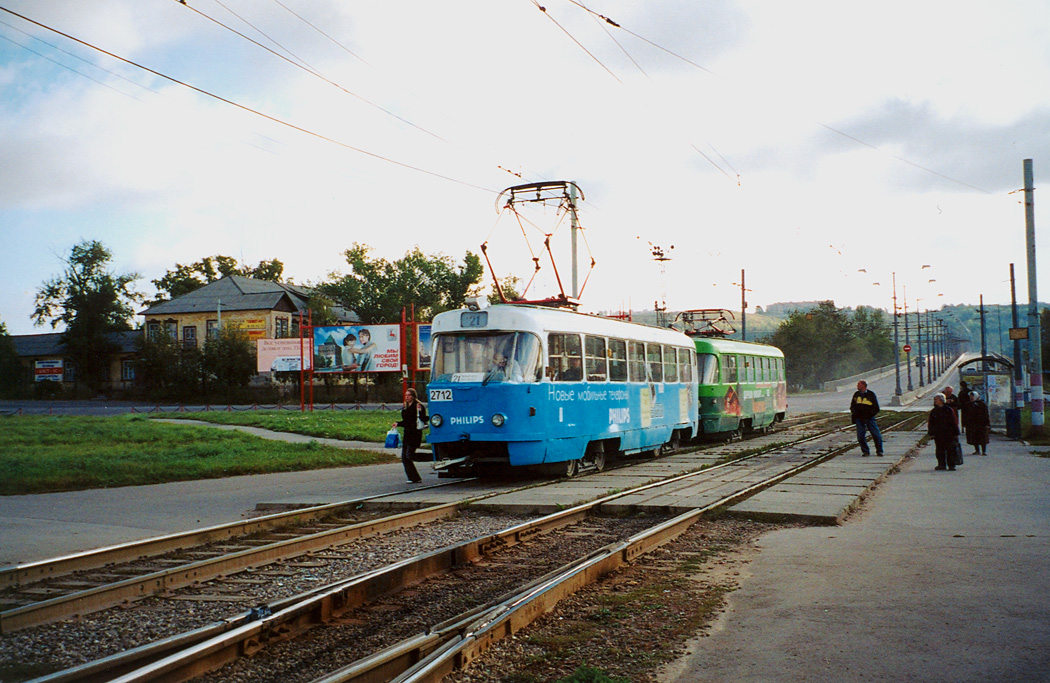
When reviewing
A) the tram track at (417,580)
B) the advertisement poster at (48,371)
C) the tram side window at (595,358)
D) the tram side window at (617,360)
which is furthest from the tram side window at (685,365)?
the advertisement poster at (48,371)

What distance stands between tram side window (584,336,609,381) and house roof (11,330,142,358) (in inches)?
2587

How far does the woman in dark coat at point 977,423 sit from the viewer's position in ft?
63.2

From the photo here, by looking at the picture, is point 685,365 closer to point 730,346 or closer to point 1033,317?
point 730,346

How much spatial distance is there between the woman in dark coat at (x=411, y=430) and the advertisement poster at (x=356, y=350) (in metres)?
33.8

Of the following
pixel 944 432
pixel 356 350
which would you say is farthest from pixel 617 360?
pixel 356 350

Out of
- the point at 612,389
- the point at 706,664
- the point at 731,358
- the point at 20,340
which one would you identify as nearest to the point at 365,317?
the point at 20,340

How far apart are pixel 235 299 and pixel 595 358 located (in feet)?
205

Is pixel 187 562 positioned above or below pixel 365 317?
below

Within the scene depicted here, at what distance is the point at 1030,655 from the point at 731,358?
67.7 ft

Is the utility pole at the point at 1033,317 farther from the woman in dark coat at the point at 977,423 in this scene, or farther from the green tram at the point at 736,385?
the green tram at the point at 736,385

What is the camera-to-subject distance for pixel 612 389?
55.4ft

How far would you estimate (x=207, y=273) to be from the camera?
325 ft

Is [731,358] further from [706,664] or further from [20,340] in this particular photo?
[20,340]

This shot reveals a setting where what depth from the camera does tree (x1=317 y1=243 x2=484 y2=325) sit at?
271 ft
